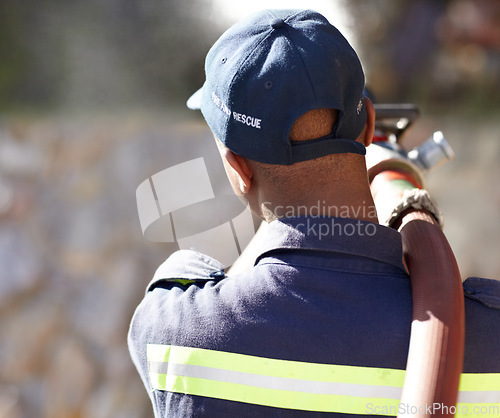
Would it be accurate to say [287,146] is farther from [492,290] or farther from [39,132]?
[39,132]

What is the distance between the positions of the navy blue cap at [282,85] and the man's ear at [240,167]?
0.02 metres

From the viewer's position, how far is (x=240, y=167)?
91cm

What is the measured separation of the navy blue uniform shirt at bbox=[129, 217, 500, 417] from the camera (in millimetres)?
834

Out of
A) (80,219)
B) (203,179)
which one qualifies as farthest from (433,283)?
(80,219)

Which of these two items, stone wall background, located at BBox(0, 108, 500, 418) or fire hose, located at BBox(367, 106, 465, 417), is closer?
fire hose, located at BBox(367, 106, 465, 417)

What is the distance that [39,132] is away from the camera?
10.2 feet

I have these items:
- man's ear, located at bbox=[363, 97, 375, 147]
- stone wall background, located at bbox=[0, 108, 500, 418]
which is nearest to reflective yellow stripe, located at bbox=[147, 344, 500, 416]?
man's ear, located at bbox=[363, 97, 375, 147]

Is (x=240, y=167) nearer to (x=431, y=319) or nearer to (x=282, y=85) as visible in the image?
(x=282, y=85)

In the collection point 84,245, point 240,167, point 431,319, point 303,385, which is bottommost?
point 303,385

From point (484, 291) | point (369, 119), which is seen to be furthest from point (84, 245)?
point (484, 291)

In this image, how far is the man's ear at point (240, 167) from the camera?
2.97ft

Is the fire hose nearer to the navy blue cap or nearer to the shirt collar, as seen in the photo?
the shirt collar

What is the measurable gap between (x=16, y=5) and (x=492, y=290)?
2998mm

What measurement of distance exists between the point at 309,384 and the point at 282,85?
41cm
